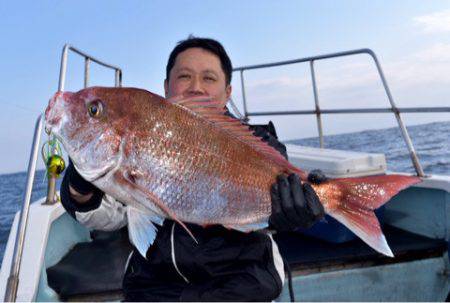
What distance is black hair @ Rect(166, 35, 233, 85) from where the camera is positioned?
8.71 feet

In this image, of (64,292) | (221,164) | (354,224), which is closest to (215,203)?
(221,164)

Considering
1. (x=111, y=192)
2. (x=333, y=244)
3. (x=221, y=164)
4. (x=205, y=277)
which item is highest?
(x=221, y=164)

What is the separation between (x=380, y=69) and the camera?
4289mm

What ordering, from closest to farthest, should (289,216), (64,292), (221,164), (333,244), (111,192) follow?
(111,192)
(221,164)
(289,216)
(64,292)
(333,244)

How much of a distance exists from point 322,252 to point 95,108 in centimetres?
290

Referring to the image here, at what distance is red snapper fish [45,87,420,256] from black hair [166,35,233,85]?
0.82 m

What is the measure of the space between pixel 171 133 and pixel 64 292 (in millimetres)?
2059

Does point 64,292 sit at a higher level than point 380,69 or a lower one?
lower

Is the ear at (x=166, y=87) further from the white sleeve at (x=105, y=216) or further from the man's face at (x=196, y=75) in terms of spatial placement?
the white sleeve at (x=105, y=216)

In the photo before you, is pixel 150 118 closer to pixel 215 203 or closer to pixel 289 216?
pixel 215 203

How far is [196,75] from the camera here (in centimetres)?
250

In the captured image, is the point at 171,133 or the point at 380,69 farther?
the point at 380,69

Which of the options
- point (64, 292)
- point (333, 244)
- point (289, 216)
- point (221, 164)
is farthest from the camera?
point (333, 244)

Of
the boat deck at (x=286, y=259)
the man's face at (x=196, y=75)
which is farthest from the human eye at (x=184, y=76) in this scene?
the boat deck at (x=286, y=259)
